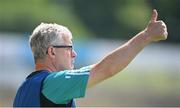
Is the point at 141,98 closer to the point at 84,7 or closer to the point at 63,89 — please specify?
the point at 84,7

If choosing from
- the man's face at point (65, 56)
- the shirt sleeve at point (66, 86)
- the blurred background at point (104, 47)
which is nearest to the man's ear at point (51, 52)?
the man's face at point (65, 56)

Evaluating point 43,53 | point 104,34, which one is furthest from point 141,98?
point 43,53

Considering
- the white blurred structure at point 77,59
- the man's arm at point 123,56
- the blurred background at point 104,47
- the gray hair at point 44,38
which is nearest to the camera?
the man's arm at point 123,56

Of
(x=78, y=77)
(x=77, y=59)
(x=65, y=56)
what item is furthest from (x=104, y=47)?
(x=78, y=77)

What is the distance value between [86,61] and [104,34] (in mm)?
8849

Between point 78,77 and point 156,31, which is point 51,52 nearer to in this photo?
point 78,77

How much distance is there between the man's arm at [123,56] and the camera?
5.21 m

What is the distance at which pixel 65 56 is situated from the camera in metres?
5.57

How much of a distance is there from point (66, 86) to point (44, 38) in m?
0.44

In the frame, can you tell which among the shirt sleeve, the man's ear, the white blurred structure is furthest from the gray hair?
the white blurred structure

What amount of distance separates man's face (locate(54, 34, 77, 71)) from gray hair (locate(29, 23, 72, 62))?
Answer: 43 mm

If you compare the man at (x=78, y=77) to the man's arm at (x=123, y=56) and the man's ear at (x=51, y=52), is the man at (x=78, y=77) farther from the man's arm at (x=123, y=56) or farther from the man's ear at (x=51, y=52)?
the man's ear at (x=51, y=52)

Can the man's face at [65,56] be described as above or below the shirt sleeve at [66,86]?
above

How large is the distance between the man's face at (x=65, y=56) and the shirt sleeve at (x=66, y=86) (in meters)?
0.28
